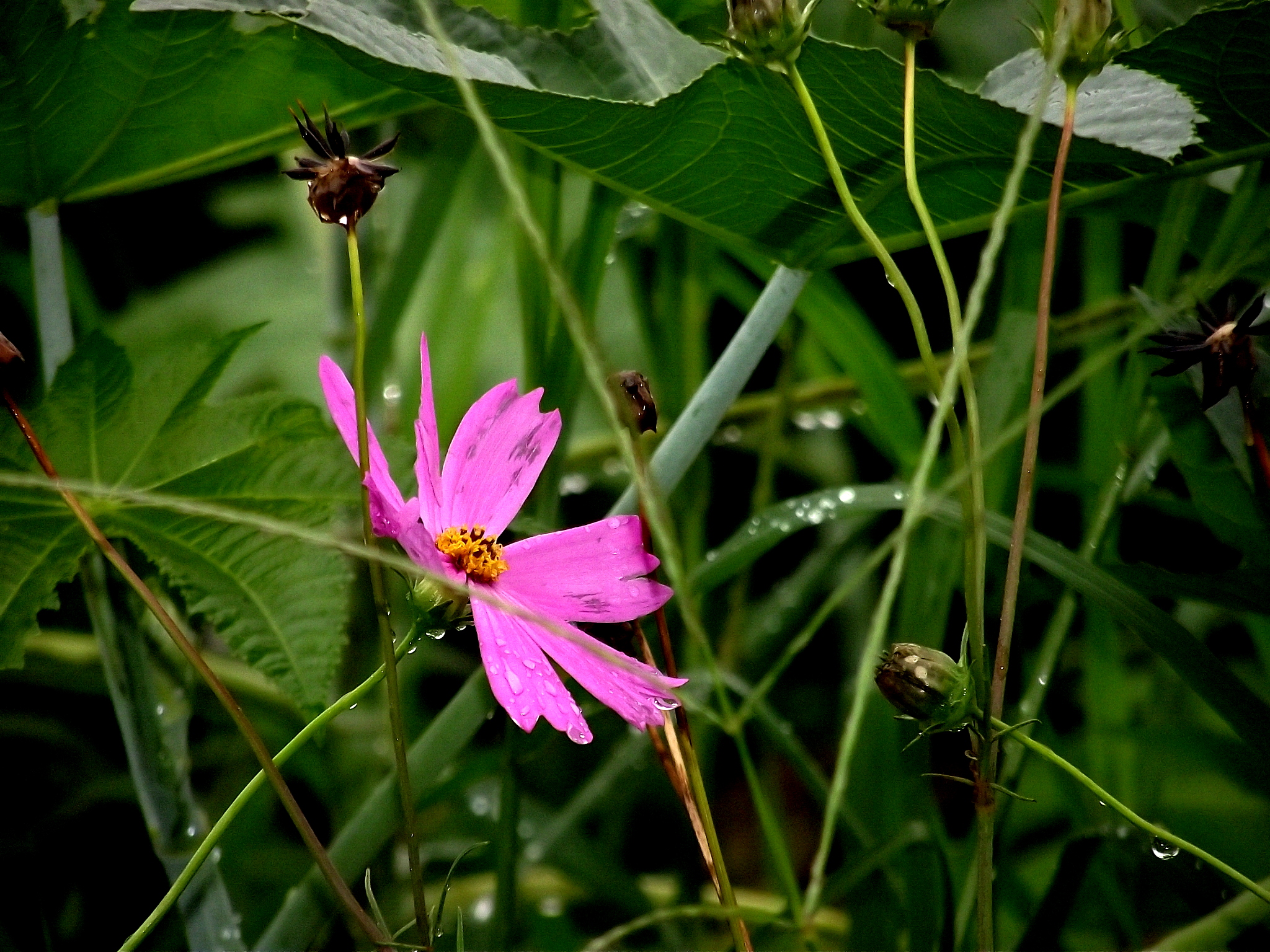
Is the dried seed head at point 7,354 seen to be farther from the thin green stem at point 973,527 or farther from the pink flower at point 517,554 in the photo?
the thin green stem at point 973,527

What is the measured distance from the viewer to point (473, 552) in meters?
0.36

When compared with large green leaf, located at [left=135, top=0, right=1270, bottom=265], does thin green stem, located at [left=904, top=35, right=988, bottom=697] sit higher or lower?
lower

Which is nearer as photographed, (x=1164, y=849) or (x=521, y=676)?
(x=521, y=676)

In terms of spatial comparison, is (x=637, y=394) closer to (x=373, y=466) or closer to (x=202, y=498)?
(x=373, y=466)

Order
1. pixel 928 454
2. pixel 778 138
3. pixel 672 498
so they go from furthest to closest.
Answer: pixel 672 498
pixel 778 138
pixel 928 454

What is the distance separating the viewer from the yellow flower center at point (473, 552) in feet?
1.16

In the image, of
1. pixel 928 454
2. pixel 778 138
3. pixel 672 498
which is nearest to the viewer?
pixel 928 454

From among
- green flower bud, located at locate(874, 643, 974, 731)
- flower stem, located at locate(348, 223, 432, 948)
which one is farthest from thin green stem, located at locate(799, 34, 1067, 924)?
flower stem, located at locate(348, 223, 432, 948)

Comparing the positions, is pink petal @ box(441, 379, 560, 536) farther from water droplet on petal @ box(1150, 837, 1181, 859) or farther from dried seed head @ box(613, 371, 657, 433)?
water droplet on petal @ box(1150, 837, 1181, 859)

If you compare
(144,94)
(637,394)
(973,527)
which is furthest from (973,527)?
(144,94)

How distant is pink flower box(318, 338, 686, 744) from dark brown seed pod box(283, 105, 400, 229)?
0.14ft

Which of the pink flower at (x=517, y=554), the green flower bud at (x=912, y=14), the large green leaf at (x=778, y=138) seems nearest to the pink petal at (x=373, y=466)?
the pink flower at (x=517, y=554)

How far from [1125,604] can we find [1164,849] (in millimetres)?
108

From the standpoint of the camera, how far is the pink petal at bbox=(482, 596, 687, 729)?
0.31m
